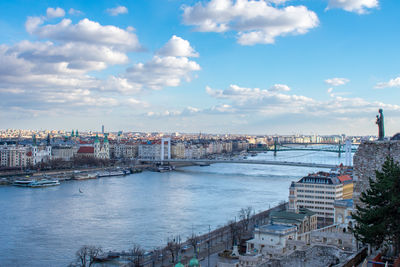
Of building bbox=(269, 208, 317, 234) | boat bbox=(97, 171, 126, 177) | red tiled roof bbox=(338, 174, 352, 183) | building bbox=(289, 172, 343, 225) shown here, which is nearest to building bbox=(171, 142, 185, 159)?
boat bbox=(97, 171, 126, 177)

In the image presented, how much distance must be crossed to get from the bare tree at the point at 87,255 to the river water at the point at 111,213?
0.14 m

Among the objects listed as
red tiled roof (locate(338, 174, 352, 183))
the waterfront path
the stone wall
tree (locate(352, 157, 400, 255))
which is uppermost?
the stone wall

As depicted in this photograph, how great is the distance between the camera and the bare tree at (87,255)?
5.46 m

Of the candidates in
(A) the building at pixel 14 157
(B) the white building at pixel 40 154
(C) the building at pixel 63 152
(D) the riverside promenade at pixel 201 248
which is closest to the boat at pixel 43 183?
(A) the building at pixel 14 157

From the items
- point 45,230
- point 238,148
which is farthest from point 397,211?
point 238,148

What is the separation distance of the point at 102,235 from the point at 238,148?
35.6m

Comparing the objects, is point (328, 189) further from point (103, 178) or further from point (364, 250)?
point (103, 178)

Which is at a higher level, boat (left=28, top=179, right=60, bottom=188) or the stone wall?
the stone wall

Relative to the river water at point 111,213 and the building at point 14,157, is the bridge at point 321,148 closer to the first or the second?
the river water at point 111,213

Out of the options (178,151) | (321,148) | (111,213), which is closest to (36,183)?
(111,213)

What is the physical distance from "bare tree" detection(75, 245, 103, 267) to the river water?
145mm

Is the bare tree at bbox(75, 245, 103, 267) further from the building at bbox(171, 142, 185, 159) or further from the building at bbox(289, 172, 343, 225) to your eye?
the building at bbox(171, 142, 185, 159)

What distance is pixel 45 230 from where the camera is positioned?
289 inches

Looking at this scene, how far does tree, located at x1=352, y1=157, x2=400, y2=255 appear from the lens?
2213 millimetres
